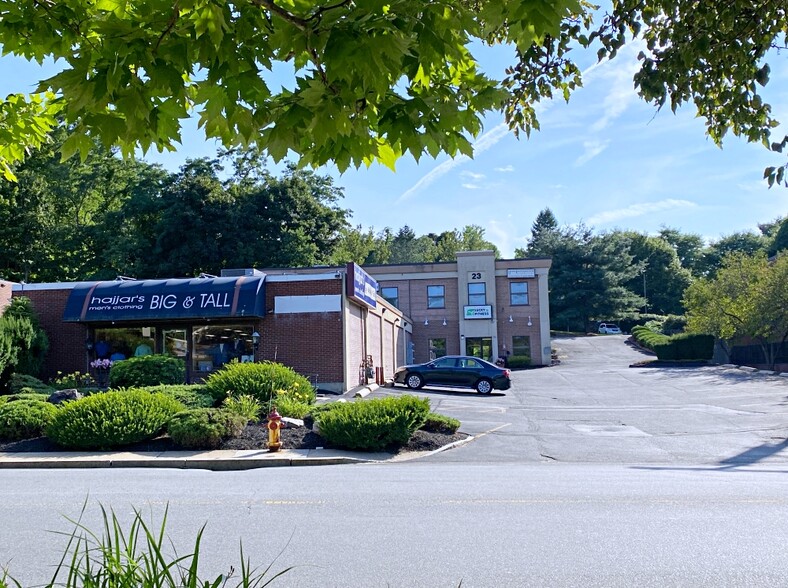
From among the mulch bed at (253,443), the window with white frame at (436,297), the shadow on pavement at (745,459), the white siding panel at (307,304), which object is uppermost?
the window with white frame at (436,297)

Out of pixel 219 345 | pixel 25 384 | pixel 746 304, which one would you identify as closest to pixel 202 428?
Answer: pixel 25 384

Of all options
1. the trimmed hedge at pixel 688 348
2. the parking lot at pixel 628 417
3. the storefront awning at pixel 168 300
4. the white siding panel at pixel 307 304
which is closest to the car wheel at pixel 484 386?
the parking lot at pixel 628 417

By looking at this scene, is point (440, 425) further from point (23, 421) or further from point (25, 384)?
point (25, 384)

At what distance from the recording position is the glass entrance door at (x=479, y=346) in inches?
1866

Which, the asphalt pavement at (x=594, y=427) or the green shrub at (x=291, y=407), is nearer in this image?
the asphalt pavement at (x=594, y=427)

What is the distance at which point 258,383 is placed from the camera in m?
18.1

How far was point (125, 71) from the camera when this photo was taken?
3.57 metres

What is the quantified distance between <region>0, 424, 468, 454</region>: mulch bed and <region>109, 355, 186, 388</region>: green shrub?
18.0 ft

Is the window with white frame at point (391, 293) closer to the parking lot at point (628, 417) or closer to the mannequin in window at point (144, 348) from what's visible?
the parking lot at point (628, 417)

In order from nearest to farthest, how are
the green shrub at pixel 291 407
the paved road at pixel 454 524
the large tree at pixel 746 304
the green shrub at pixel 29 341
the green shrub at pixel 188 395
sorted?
1. the paved road at pixel 454 524
2. the green shrub at pixel 188 395
3. the green shrub at pixel 291 407
4. the green shrub at pixel 29 341
5. the large tree at pixel 746 304

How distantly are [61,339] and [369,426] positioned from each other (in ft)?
56.3

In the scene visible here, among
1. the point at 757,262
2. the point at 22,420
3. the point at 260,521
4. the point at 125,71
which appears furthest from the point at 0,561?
the point at 757,262

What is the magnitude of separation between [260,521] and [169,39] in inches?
207

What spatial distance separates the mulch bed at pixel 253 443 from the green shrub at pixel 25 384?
7.54 meters
